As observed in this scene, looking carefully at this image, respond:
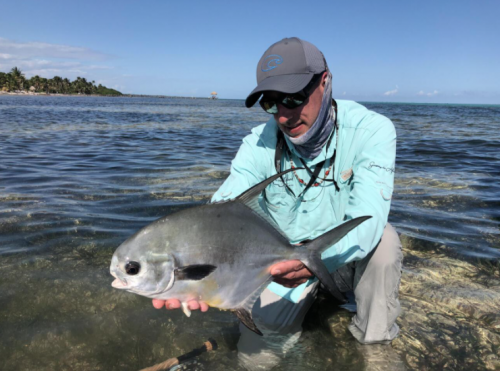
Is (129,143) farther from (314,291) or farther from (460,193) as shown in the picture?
(314,291)

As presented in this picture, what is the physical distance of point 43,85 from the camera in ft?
431

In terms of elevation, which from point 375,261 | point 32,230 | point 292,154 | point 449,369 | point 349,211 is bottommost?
point 449,369

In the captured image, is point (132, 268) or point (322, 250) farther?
point (322, 250)

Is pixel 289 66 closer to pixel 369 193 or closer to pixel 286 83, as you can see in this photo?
pixel 286 83

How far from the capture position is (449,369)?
9.66 feet

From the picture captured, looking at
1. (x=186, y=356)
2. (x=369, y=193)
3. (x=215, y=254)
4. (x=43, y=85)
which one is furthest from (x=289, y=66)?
(x=43, y=85)

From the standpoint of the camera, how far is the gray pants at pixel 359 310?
2891 millimetres

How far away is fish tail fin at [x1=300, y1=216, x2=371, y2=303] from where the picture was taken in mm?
2150

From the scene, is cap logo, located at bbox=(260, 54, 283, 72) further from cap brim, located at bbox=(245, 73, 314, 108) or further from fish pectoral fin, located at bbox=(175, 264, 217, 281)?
fish pectoral fin, located at bbox=(175, 264, 217, 281)

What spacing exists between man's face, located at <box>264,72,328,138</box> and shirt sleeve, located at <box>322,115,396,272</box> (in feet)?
1.52

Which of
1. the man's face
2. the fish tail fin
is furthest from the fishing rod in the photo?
the man's face

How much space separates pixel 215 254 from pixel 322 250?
64cm

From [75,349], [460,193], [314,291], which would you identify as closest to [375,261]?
[314,291]

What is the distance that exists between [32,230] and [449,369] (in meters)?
5.29
